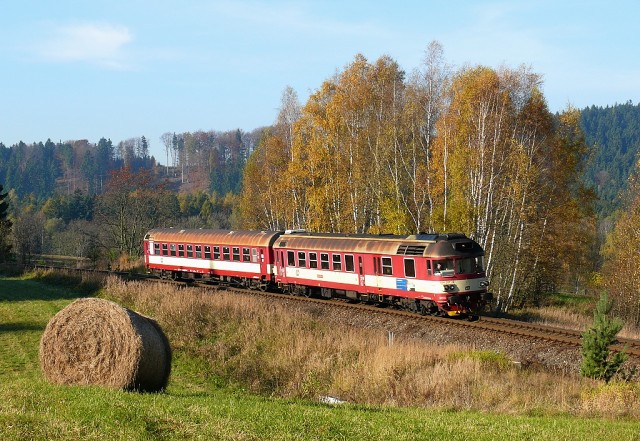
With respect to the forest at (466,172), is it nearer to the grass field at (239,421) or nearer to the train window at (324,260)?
the train window at (324,260)

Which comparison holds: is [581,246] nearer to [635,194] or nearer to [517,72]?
[635,194]

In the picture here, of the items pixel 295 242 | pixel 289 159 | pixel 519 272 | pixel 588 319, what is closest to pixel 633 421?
pixel 588 319

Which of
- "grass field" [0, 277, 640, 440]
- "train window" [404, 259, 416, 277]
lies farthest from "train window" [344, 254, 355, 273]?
"grass field" [0, 277, 640, 440]

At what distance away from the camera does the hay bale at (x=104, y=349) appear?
13148 millimetres

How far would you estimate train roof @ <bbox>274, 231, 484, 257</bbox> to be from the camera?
25078 mm

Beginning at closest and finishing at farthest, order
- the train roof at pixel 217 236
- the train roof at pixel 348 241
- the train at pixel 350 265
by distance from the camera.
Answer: the train at pixel 350 265 → the train roof at pixel 348 241 → the train roof at pixel 217 236

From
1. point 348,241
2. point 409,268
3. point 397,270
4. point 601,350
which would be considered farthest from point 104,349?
point 348,241

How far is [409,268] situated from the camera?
85.3 ft

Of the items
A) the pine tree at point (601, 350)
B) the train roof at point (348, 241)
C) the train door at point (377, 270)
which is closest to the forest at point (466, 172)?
the train roof at point (348, 241)

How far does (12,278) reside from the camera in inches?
1820

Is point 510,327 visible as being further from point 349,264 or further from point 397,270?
point 349,264

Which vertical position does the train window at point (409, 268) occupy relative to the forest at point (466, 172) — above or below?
below

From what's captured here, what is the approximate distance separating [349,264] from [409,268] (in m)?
3.65

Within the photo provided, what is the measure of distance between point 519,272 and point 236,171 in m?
158
